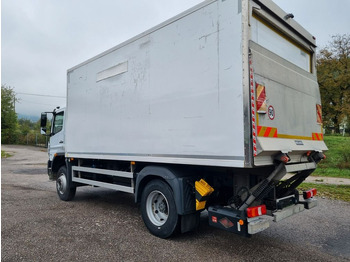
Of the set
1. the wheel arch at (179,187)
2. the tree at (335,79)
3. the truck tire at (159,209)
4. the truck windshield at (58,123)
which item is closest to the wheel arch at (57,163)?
the truck windshield at (58,123)

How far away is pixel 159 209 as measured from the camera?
470cm

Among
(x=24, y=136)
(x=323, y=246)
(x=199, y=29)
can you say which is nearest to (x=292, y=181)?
(x=323, y=246)

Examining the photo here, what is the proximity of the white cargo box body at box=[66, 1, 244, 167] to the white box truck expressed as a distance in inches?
0.6

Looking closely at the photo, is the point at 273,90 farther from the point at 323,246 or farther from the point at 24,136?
the point at 24,136

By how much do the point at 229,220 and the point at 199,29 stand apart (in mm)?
2695

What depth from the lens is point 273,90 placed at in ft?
12.5

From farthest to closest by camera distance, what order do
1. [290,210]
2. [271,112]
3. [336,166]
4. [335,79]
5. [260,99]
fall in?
[335,79] < [336,166] < [290,210] < [271,112] < [260,99]

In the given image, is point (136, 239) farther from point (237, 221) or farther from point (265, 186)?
point (265, 186)

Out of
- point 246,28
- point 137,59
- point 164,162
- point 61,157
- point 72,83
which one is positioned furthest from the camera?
point 61,157

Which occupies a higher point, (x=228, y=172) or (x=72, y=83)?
(x=72, y=83)

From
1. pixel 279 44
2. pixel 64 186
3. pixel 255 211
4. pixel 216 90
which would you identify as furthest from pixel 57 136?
pixel 279 44

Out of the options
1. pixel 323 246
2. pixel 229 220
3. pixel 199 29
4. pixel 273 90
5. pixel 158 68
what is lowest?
→ pixel 323 246

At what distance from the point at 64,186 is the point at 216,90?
5358 millimetres

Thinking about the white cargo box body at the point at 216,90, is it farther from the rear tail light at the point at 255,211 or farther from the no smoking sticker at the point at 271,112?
the rear tail light at the point at 255,211
